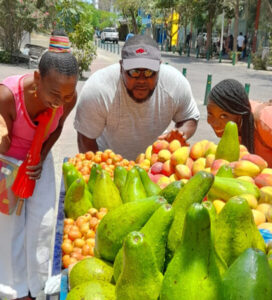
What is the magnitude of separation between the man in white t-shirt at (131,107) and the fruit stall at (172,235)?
36.7 inches

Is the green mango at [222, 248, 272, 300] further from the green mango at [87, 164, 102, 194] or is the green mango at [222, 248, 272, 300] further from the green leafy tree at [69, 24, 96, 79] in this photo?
the green leafy tree at [69, 24, 96, 79]

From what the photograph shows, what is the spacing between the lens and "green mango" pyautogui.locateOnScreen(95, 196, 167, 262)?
5.48 feet

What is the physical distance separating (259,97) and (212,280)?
13261 mm

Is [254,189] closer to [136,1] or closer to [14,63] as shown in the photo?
[14,63]

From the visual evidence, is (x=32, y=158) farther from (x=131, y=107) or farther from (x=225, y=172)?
(x=225, y=172)

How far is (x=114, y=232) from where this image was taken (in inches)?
67.4

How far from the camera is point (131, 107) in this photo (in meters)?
3.50

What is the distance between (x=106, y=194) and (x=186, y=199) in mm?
779

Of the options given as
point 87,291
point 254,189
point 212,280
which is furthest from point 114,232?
point 254,189

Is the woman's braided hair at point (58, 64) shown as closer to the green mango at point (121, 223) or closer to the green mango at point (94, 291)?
the green mango at point (121, 223)

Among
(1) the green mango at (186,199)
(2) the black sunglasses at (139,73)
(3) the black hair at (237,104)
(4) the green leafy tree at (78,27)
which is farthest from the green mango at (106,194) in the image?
(4) the green leafy tree at (78,27)

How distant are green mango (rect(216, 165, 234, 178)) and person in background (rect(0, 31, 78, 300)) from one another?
3.61 feet

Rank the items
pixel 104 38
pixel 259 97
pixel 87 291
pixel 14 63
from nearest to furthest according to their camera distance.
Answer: pixel 87 291 < pixel 259 97 < pixel 14 63 < pixel 104 38

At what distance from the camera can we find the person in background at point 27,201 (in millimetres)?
2699
